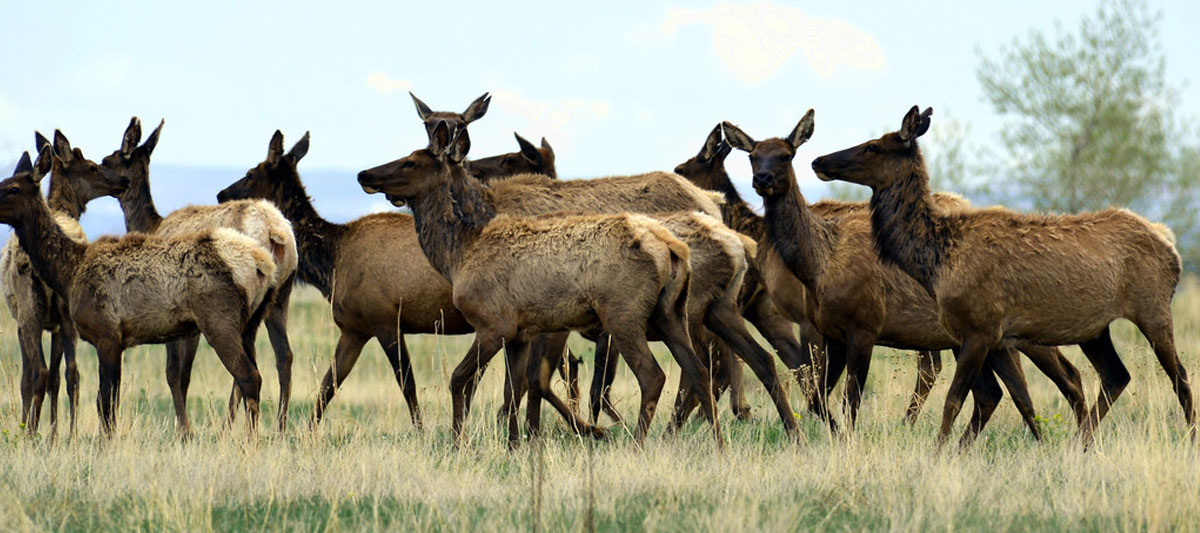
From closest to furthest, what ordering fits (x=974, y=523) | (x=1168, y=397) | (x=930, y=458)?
(x=974, y=523) → (x=930, y=458) → (x=1168, y=397)

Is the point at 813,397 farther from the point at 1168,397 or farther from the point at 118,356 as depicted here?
the point at 118,356

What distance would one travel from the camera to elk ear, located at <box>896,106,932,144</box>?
10012 millimetres

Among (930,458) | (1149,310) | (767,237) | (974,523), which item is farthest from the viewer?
(767,237)

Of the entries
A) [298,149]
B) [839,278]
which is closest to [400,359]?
[298,149]

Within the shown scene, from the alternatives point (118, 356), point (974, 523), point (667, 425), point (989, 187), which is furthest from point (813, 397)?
point (989, 187)

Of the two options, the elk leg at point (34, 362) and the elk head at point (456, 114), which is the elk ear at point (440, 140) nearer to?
the elk head at point (456, 114)

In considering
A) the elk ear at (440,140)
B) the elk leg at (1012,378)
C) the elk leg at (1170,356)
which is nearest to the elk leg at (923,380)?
the elk leg at (1012,378)

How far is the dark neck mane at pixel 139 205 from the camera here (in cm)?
1302

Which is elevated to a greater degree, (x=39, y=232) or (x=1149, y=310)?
(x=39, y=232)

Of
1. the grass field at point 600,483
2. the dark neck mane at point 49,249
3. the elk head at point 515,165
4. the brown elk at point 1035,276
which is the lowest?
the grass field at point 600,483

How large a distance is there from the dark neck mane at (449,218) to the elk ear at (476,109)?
172 cm

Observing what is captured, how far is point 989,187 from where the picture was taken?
3219cm

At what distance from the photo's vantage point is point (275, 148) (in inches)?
506

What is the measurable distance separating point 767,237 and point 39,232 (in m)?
5.57
